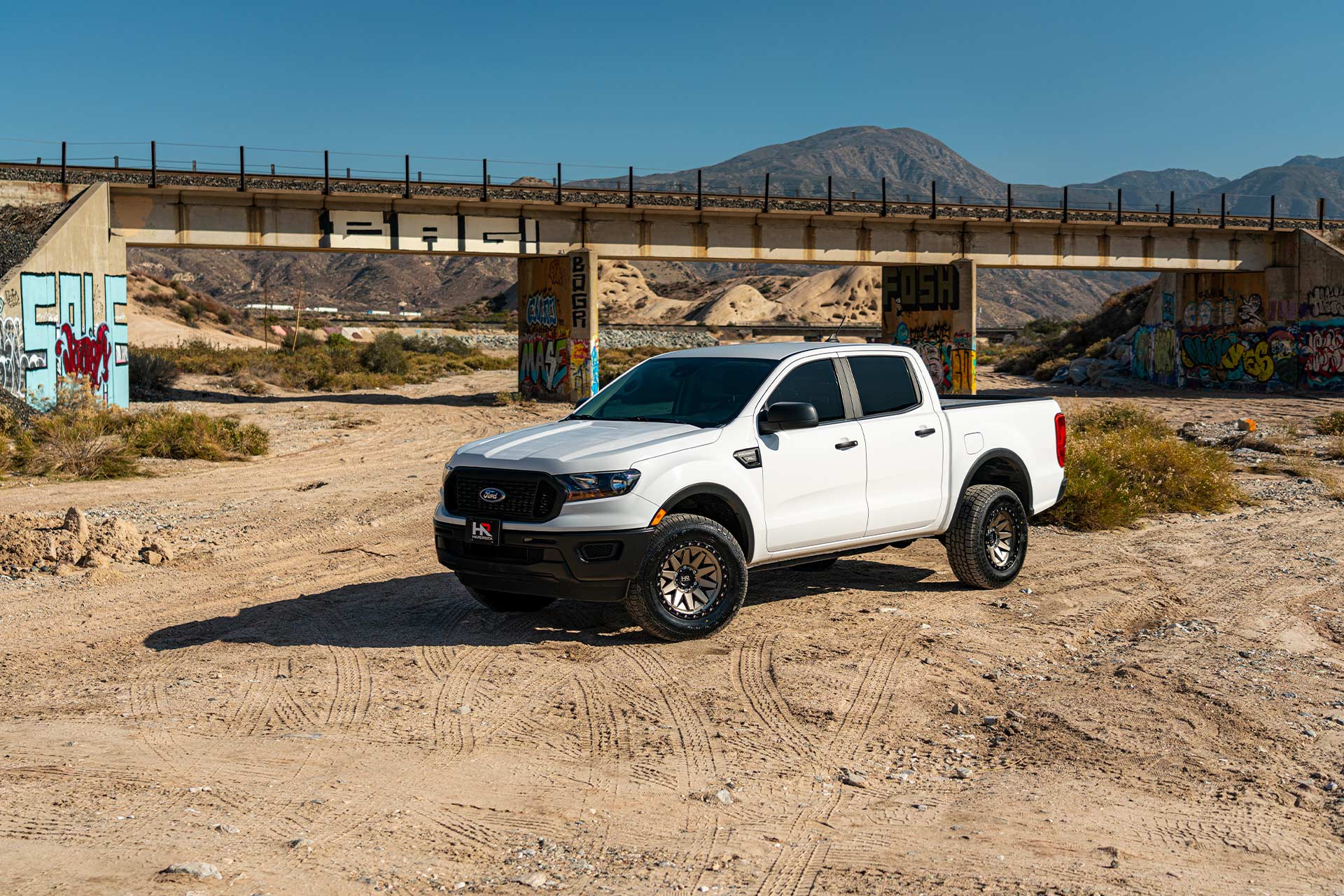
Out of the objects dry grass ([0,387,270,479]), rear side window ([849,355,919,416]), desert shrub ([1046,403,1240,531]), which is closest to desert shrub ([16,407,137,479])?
dry grass ([0,387,270,479])

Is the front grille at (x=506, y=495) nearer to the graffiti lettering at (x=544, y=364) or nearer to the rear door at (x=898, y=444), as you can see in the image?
the rear door at (x=898, y=444)

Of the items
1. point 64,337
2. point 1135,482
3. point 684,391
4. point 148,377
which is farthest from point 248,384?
point 684,391

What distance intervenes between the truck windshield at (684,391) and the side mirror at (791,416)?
11.0 inches

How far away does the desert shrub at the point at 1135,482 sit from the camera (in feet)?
43.3

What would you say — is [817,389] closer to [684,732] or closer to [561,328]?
[684,732]

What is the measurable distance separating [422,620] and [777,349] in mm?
3316

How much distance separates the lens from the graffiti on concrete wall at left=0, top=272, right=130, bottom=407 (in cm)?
2544

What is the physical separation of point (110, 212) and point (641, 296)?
91.8 m

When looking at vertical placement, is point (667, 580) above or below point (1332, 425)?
below

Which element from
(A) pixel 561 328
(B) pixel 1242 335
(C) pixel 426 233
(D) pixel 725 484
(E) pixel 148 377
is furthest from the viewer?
(B) pixel 1242 335

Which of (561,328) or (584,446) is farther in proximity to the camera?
(561,328)

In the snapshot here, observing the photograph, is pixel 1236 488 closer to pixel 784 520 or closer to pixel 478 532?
pixel 784 520

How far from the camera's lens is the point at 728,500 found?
320 inches

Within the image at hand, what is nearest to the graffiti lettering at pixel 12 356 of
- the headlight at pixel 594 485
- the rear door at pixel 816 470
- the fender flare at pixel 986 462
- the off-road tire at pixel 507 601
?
the off-road tire at pixel 507 601
